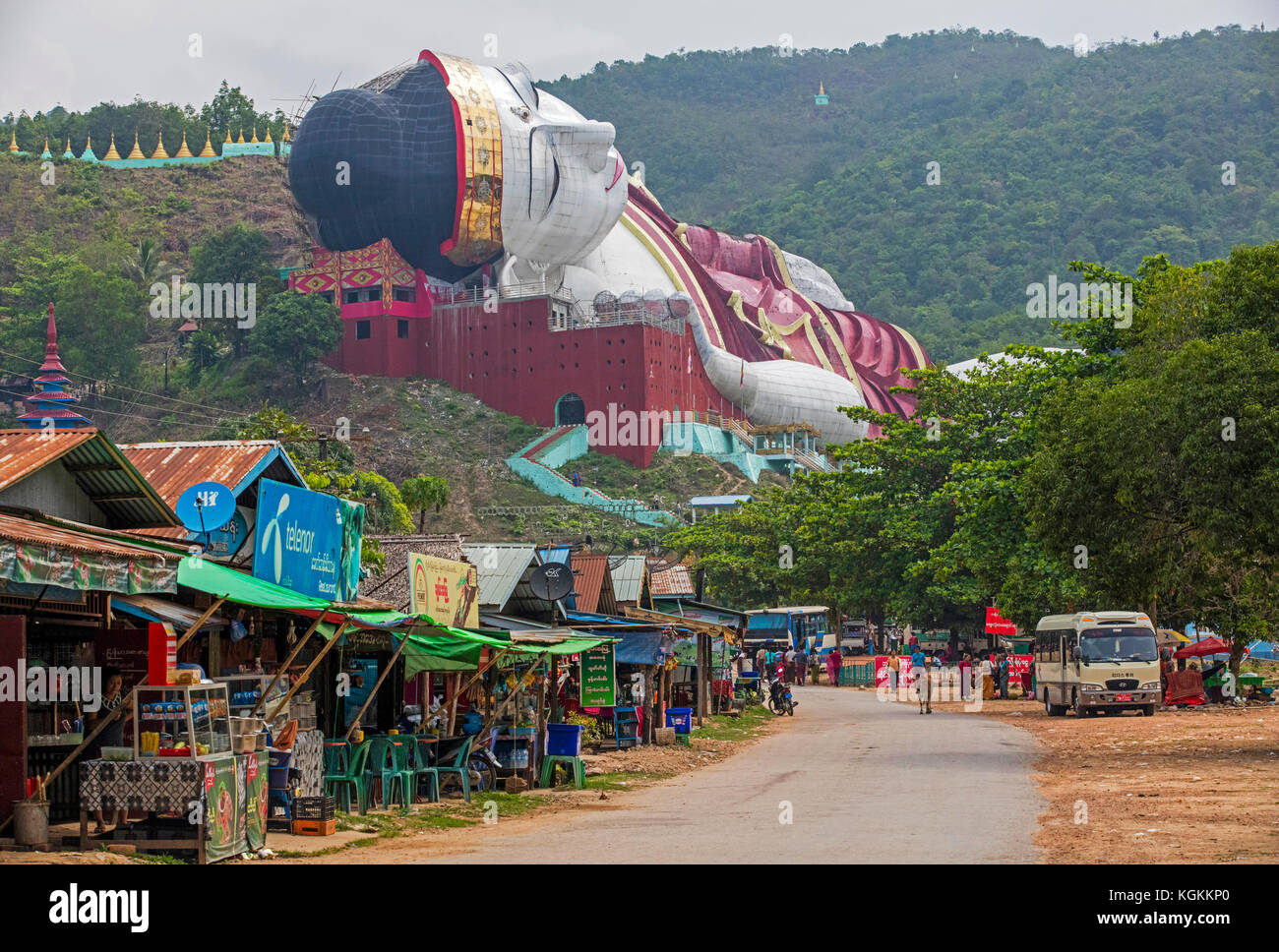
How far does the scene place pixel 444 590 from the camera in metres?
21.3

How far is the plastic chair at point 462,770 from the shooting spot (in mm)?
19094

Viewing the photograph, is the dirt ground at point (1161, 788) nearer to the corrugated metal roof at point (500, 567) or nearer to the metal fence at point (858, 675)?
the corrugated metal roof at point (500, 567)

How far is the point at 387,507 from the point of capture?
56.8 metres

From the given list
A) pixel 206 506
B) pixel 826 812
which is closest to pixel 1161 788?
pixel 826 812

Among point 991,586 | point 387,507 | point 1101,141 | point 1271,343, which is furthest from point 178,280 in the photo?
point 1101,141

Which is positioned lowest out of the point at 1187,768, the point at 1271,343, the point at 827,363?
the point at 1187,768

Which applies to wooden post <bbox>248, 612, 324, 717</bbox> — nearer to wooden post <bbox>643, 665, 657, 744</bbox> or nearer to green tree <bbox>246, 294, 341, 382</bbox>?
wooden post <bbox>643, 665, 657, 744</bbox>

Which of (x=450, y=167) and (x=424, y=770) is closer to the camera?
(x=424, y=770)

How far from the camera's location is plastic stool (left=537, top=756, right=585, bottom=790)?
2153 centimetres

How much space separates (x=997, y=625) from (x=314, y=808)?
1489 inches

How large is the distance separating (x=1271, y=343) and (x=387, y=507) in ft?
121

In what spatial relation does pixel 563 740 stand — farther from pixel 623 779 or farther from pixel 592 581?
pixel 592 581

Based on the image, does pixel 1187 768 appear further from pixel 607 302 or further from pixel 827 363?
pixel 827 363

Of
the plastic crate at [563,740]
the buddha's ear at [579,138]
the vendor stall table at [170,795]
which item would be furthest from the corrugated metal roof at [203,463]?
the buddha's ear at [579,138]
